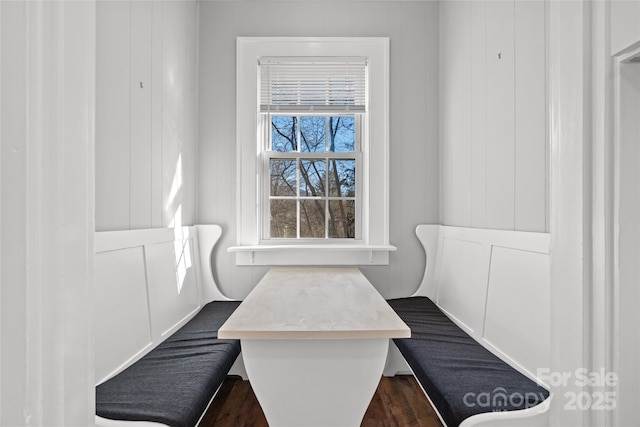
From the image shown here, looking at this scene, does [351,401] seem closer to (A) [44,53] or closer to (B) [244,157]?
(A) [44,53]

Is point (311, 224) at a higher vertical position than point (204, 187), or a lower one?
lower

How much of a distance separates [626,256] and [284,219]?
8.45ft

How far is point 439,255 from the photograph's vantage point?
2988 millimetres

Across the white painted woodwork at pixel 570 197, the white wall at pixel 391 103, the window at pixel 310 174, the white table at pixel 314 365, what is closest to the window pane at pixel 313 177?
the window at pixel 310 174

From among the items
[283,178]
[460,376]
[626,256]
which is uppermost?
[283,178]

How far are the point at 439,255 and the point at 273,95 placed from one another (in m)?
1.74

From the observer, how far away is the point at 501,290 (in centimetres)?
199

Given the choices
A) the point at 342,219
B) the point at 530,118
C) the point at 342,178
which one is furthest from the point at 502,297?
the point at 342,178

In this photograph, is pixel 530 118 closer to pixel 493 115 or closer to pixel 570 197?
pixel 493 115

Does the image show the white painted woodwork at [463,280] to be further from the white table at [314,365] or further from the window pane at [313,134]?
the window pane at [313,134]

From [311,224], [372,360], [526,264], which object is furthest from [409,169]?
[372,360]

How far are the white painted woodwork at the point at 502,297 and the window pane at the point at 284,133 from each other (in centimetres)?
135

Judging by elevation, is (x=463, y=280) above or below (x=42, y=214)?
below

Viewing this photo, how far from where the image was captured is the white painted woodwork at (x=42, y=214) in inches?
19.9
